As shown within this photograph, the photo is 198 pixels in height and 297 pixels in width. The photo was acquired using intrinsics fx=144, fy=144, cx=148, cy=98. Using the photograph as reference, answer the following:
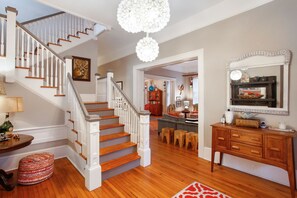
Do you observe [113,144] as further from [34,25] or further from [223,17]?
[34,25]

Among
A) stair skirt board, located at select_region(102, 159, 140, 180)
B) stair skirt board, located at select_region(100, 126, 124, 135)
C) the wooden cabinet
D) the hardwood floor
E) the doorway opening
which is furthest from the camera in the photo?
the wooden cabinet

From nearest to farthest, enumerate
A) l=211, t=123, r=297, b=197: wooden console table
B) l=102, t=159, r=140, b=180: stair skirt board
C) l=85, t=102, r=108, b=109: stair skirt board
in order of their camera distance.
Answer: l=211, t=123, r=297, b=197: wooden console table, l=102, t=159, r=140, b=180: stair skirt board, l=85, t=102, r=108, b=109: stair skirt board

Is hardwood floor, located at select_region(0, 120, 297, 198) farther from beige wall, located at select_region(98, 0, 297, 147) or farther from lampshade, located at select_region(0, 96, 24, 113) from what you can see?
lampshade, located at select_region(0, 96, 24, 113)

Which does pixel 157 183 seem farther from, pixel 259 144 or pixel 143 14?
pixel 143 14

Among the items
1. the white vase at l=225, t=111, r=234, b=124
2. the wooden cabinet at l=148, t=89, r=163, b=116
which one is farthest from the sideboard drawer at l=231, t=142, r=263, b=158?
the wooden cabinet at l=148, t=89, r=163, b=116

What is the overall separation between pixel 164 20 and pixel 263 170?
2.99 metres

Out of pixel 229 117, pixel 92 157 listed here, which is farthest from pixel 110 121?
pixel 229 117

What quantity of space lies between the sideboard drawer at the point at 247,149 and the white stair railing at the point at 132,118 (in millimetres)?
1599

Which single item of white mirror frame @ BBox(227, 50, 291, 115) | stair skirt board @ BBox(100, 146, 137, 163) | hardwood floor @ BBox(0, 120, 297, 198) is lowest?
hardwood floor @ BBox(0, 120, 297, 198)

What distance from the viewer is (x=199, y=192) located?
2160mm

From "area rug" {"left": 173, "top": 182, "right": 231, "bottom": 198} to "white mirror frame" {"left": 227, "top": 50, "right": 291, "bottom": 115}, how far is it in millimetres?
1560

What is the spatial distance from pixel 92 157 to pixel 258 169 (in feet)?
9.52

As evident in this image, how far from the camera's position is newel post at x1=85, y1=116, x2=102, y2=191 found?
2.20 m

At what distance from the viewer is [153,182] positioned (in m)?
2.43
